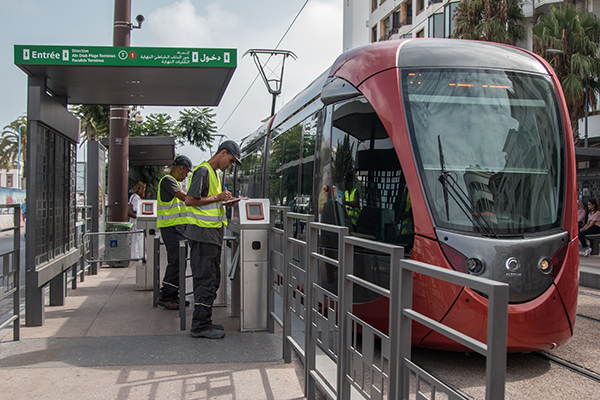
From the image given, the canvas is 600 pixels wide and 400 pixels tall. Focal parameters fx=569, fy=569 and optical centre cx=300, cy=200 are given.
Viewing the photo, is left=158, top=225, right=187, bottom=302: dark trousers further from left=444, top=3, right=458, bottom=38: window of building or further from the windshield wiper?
left=444, top=3, right=458, bottom=38: window of building

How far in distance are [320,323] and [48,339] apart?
122 inches

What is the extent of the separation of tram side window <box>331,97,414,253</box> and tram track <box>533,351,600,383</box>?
5.60 feet

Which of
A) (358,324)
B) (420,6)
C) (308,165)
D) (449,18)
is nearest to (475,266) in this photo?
(358,324)

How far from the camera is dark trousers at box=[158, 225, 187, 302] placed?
693 centimetres

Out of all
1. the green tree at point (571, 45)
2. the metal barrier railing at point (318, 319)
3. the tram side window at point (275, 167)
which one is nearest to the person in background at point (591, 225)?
the green tree at point (571, 45)

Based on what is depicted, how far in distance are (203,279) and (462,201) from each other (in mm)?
2471

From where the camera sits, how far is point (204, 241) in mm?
5352

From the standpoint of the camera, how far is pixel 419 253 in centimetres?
480

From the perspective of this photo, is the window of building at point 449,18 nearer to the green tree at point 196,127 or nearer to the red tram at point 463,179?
the green tree at point 196,127

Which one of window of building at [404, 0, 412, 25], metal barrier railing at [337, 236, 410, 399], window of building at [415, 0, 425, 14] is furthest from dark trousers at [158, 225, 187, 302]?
window of building at [404, 0, 412, 25]

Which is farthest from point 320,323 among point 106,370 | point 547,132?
point 547,132

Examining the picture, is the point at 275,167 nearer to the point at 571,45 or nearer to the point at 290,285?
the point at 290,285

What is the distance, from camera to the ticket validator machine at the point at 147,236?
826 cm

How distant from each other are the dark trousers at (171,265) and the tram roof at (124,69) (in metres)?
1.92
